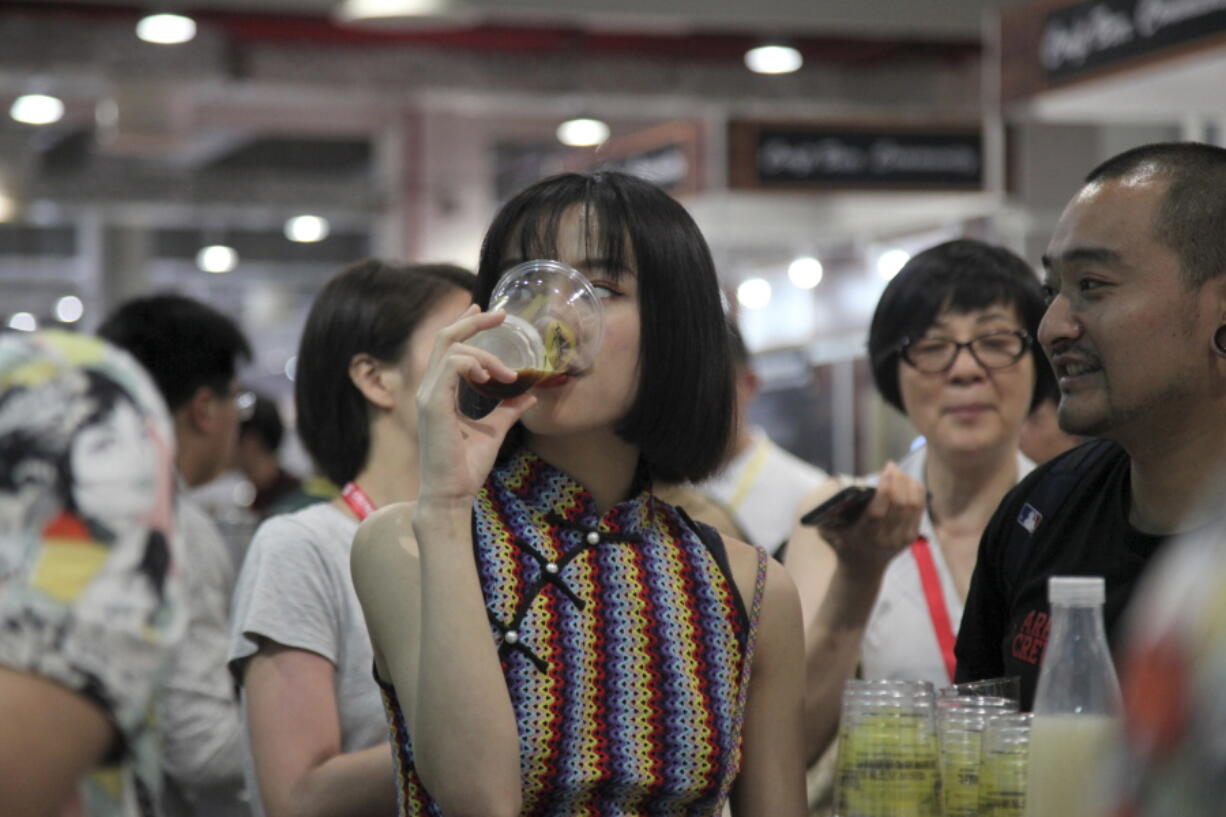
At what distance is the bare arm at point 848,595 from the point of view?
95.0 inches

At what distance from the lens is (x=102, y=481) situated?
1316mm

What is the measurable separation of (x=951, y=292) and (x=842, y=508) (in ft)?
2.78

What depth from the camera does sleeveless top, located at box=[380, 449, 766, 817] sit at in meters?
1.83

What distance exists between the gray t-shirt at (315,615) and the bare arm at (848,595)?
0.67m

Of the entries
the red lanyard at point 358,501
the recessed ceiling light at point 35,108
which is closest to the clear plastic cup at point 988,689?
the red lanyard at point 358,501

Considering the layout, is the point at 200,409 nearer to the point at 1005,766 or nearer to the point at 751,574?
the point at 751,574

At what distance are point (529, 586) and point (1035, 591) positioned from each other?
69 cm

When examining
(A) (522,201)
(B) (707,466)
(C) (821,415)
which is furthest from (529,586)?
(C) (821,415)

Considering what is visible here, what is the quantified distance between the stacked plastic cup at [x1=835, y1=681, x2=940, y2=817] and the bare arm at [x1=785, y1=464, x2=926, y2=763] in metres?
0.66

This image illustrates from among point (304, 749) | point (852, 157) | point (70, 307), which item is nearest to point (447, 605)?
point (304, 749)

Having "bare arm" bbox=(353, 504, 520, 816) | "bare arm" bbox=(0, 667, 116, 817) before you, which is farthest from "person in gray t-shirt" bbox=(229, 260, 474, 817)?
"bare arm" bbox=(0, 667, 116, 817)

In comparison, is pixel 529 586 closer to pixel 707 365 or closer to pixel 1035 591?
pixel 707 365

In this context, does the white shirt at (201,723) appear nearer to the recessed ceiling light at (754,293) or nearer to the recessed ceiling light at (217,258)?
the recessed ceiling light at (754,293)

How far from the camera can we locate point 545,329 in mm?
1889
